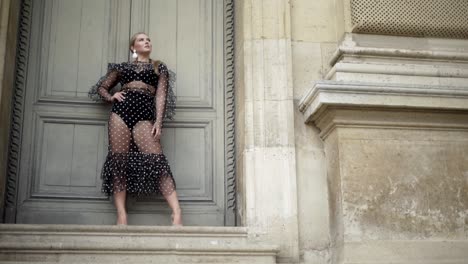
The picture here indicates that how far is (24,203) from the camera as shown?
6547mm

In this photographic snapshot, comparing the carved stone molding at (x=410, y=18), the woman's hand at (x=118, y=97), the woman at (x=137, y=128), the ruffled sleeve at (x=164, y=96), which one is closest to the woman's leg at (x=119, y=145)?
the woman at (x=137, y=128)

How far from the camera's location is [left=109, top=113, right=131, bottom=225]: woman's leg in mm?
6207

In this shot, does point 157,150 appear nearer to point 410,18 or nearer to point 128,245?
point 128,245

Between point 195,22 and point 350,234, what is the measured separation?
2.75 metres

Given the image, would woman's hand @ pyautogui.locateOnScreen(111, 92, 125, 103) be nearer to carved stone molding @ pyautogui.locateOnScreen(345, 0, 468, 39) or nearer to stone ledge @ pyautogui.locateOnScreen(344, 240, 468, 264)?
carved stone molding @ pyautogui.locateOnScreen(345, 0, 468, 39)

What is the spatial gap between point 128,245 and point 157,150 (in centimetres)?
101

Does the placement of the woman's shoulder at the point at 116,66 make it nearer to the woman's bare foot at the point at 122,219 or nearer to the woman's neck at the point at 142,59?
Answer: the woman's neck at the point at 142,59

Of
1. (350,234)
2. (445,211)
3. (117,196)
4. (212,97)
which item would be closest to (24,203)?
(117,196)

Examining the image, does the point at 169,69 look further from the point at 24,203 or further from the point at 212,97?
the point at 24,203

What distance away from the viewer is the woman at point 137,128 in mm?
6266

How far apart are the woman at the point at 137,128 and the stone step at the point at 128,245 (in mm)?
328

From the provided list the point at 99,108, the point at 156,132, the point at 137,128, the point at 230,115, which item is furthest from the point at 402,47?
the point at 99,108

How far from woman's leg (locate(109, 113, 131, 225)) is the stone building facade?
2.95ft

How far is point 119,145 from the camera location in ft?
20.8
